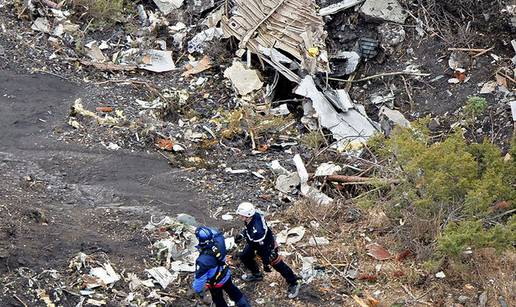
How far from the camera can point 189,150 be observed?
978cm

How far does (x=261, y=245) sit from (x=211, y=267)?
0.72 metres

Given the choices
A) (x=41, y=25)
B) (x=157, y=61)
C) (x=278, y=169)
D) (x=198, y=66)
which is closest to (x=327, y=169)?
(x=278, y=169)

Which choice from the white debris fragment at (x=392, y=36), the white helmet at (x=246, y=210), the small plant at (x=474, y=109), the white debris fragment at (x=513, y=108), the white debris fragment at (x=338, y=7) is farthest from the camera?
the white debris fragment at (x=338, y=7)

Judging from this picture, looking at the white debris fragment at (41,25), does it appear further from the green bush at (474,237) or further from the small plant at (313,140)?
the green bush at (474,237)

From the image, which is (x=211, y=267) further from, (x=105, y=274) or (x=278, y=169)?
(x=278, y=169)

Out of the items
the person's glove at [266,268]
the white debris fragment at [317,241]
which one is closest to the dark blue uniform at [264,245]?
the person's glove at [266,268]

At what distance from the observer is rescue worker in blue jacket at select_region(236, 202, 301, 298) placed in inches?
267

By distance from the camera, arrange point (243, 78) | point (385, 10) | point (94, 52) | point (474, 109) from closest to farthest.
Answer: point (474, 109), point (243, 78), point (94, 52), point (385, 10)

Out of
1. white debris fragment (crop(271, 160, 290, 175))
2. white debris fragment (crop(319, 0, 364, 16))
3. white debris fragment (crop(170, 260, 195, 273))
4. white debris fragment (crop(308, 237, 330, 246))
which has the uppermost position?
white debris fragment (crop(319, 0, 364, 16))

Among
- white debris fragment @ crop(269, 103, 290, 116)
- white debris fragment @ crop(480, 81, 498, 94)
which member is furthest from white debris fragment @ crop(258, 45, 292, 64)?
white debris fragment @ crop(480, 81, 498, 94)

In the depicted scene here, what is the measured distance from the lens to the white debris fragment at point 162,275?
23.3ft

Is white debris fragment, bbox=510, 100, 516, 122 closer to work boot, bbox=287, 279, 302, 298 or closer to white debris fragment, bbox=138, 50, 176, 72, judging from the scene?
work boot, bbox=287, 279, 302, 298

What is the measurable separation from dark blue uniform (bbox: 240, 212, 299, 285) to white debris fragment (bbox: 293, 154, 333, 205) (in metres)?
1.61

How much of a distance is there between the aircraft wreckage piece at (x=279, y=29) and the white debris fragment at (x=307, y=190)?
8.56 ft
